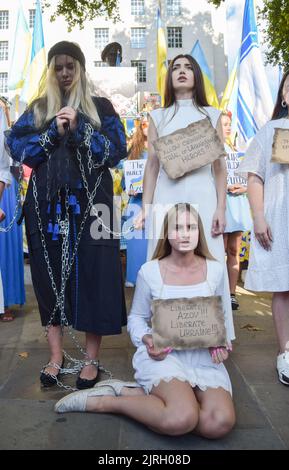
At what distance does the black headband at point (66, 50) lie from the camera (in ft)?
8.63

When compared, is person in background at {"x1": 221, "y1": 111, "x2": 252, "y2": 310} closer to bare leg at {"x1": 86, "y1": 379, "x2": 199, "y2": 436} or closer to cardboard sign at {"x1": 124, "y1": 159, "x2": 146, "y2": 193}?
cardboard sign at {"x1": 124, "y1": 159, "x2": 146, "y2": 193}

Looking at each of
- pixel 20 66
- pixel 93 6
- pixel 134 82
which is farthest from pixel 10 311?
pixel 93 6

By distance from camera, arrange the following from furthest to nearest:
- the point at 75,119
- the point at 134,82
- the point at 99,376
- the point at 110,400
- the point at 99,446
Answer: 1. the point at 134,82
2. the point at 99,376
3. the point at 75,119
4. the point at 110,400
5. the point at 99,446

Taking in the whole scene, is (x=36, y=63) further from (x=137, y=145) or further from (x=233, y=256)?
(x=233, y=256)

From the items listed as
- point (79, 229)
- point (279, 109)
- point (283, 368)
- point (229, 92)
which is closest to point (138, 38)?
point (229, 92)

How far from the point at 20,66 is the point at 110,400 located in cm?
647

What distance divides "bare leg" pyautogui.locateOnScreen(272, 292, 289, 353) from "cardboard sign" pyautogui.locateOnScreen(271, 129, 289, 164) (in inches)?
31.1

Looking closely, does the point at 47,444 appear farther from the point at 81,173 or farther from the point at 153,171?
the point at 153,171

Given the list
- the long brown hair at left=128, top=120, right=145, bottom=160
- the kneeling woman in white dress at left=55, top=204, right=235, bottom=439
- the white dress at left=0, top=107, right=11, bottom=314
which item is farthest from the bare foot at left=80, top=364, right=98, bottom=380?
the long brown hair at left=128, top=120, right=145, bottom=160

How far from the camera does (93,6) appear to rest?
11406 millimetres

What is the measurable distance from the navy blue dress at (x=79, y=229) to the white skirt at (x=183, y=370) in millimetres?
405

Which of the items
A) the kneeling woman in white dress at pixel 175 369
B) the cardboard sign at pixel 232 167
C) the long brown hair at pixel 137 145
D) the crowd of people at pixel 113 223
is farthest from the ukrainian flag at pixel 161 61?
the kneeling woman in white dress at pixel 175 369

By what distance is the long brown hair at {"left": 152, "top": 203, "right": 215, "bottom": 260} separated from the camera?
2.48m

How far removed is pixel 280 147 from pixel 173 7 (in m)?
38.3
